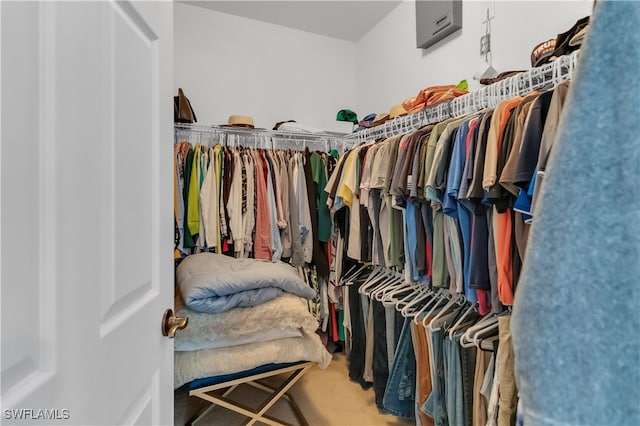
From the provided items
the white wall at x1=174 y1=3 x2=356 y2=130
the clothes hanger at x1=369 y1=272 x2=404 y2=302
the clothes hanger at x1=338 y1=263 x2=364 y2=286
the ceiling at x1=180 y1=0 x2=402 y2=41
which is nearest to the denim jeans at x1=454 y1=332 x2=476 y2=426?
the clothes hanger at x1=369 y1=272 x2=404 y2=302

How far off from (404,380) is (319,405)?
56 cm

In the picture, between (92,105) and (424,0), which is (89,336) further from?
(424,0)

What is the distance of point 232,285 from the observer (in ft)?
5.13

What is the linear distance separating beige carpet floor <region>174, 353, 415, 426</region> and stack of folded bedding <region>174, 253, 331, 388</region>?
0.87 ft

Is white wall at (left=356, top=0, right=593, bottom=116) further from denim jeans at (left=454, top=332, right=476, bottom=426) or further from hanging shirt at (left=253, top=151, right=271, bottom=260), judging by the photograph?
denim jeans at (left=454, top=332, right=476, bottom=426)

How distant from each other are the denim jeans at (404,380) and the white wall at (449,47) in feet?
5.30

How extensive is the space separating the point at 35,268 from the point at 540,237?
1.99ft

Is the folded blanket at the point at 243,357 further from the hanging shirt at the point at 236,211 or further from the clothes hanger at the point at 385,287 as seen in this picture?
the hanging shirt at the point at 236,211

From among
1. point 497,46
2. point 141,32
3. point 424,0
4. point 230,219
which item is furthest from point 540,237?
point 424,0

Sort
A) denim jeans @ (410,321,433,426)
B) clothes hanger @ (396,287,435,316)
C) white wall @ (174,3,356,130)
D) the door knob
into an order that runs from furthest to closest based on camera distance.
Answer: white wall @ (174,3,356,130) → clothes hanger @ (396,287,435,316) → denim jeans @ (410,321,433,426) → the door knob

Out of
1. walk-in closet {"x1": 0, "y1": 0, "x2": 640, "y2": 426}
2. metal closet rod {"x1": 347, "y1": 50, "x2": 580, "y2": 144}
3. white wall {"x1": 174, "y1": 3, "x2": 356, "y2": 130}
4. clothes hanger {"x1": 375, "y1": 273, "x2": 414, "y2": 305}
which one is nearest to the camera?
walk-in closet {"x1": 0, "y1": 0, "x2": 640, "y2": 426}

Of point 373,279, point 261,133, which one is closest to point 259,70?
point 261,133

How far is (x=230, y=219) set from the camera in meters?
2.36

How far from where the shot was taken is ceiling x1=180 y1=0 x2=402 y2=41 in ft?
8.85
